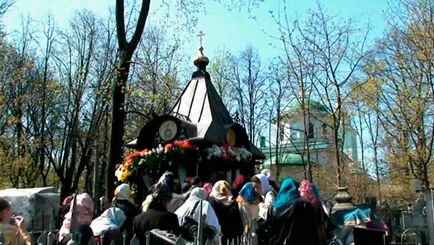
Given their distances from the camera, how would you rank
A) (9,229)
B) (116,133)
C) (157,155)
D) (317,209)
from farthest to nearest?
1. (116,133)
2. (157,155)
3. (317,209)
4. (9,229)

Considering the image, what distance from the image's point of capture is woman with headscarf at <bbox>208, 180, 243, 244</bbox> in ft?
29.6

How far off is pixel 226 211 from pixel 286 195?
167 centimetres

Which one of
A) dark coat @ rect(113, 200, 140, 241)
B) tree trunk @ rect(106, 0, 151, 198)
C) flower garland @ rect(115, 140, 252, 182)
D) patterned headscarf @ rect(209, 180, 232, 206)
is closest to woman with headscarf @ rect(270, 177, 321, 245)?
patterned headscarf @ rect(209, 180, 232, 206)

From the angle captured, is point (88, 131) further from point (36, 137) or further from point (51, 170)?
point (51, 170)

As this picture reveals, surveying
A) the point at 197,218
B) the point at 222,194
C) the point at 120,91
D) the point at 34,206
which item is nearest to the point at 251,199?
the point at 222,194

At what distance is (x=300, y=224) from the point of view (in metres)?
7.36

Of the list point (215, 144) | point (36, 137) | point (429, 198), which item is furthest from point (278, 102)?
point (429, 198)

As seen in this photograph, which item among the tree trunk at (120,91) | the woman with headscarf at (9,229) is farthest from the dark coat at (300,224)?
the tree trunk at (120,91)

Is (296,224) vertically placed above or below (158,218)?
below

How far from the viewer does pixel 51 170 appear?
39656 millimetres

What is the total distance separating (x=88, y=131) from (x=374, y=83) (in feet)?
58.9

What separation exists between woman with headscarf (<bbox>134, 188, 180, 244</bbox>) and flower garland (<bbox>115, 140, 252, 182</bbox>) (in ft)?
23.3

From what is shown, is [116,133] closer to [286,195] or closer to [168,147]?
[168,147]

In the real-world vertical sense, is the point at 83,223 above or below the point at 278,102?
below
